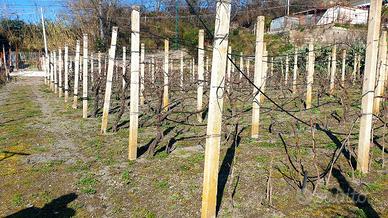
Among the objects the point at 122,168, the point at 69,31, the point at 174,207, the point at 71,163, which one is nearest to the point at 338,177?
the point at 174,207

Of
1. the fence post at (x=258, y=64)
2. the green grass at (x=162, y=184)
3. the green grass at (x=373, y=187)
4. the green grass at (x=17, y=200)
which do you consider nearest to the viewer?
the green grass at (x=17, y=200)

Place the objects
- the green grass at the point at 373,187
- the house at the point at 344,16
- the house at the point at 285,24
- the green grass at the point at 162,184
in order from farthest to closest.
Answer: the house at the point at 285,24, the house at the point at 344,16, the green grass at the point at 162,184, the green grass at the point at 373,187

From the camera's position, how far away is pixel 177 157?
5008 millimetres

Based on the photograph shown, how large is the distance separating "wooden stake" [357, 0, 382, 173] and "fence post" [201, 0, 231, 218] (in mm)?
2171

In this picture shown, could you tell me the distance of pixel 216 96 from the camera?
110 inches

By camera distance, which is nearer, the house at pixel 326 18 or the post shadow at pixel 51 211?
the post shadow at pixel 51 211

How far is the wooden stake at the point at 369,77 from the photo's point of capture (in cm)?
399

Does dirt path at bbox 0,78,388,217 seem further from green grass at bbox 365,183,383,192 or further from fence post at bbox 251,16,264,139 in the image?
fence post at bbox 251,16,264,139

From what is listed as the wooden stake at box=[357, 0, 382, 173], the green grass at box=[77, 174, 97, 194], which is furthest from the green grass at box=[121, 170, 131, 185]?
the wooden stake at box=[357, 0, 382, 173]

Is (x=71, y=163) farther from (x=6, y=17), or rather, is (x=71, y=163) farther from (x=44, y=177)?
(x=6, y=17)

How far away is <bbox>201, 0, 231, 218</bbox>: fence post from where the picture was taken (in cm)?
271

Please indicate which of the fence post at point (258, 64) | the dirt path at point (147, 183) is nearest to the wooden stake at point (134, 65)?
the dirt path at point (147, 183)

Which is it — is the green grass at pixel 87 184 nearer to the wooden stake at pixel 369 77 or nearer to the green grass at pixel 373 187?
the green grass at pixel 373 187

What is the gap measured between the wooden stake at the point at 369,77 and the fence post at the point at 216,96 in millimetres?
2171
